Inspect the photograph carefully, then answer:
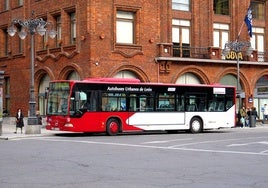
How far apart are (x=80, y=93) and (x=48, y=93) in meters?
2.56

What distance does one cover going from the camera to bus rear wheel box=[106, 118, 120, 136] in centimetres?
2948

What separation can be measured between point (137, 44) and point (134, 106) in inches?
359

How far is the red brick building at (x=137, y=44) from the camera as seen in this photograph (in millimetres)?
37156

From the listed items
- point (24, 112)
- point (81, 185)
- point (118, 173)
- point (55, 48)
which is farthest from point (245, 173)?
point (24, 112)

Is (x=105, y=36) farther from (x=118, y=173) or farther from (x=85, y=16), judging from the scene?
(x=118, y=173)

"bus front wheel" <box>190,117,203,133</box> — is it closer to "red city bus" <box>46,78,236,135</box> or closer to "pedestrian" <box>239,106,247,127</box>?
"red city bus" <box>46,78,236,135</box>

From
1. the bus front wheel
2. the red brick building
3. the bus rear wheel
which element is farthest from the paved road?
the red brick building

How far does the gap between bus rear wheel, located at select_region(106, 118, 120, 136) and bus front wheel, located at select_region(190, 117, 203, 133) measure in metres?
5.13

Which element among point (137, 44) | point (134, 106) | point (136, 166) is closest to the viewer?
point (136, 166)

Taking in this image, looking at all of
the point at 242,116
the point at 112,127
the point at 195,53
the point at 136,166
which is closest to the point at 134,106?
the point at 112,127

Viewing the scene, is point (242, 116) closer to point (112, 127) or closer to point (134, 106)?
point (134, 106)

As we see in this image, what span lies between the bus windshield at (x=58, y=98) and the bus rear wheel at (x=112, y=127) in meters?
2.53

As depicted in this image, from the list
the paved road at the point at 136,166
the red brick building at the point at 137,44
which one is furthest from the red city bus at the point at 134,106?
the paved road at the point at 136,166

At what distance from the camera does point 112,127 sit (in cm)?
2959
